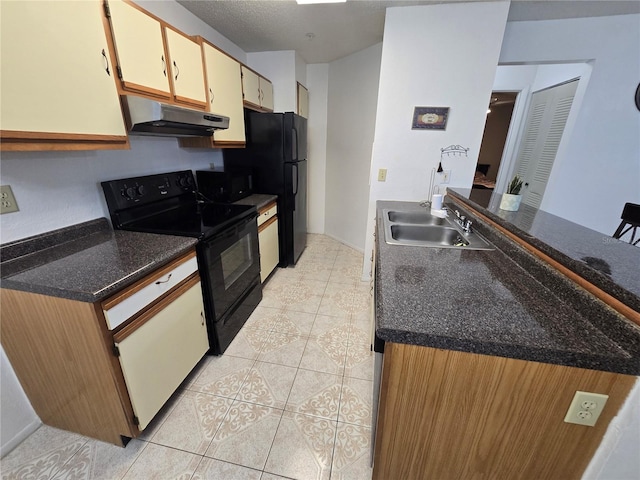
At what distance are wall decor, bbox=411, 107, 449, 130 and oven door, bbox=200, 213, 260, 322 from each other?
1.65 metres

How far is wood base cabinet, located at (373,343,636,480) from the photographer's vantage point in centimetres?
69

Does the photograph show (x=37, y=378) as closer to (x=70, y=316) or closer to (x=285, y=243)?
(x=70, y=316)

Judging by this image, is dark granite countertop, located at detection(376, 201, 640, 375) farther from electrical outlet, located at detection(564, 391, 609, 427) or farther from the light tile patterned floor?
the light tile patterned floor

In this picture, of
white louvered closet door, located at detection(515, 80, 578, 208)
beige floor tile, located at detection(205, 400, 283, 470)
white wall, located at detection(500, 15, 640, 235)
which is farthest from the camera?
white louvered closet door, located at detection(515, 80, 578, 208)

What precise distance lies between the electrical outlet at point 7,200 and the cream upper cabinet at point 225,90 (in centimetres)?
127

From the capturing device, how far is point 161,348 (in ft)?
4.26

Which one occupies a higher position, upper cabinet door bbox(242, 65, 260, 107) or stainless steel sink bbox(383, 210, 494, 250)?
upper cabinet door bbox(242, 65, 260, 107)

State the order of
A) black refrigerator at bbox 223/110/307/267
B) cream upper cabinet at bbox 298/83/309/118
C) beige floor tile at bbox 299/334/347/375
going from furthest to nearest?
1. cream upper cabinet at bbox 298/83/309/118
2. black refrigerator at bbox 223/110/307/267
3. beige floor tile at bbox 299/334/347/375

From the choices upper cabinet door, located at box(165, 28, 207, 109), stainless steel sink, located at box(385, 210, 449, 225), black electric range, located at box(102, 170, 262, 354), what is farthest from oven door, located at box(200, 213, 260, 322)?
stainless steel sink, located at box(385, 210, 449, 225)

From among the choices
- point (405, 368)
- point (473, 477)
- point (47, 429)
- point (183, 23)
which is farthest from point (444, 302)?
point (183, 23)

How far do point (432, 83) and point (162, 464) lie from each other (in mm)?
3066

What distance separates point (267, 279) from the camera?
2.85m

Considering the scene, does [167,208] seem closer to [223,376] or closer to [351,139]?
[223,376]

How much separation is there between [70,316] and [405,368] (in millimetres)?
1244
